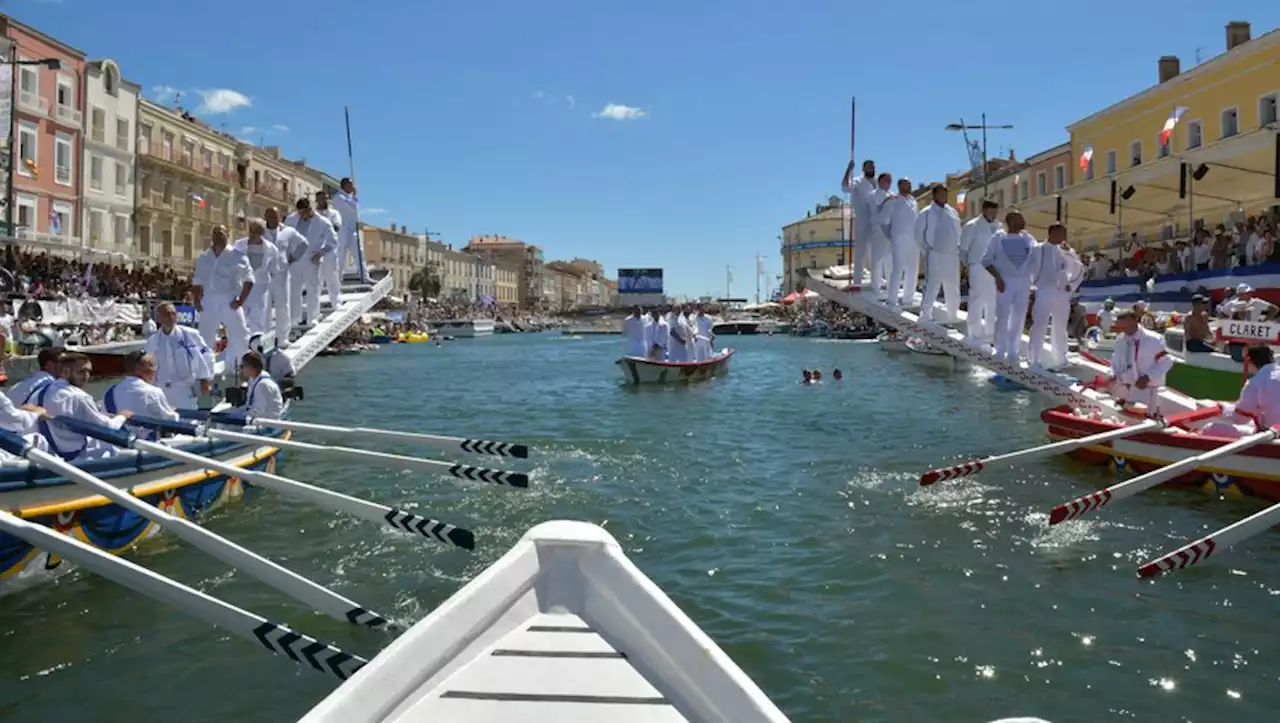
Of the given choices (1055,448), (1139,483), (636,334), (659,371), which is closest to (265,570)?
(1139,483)

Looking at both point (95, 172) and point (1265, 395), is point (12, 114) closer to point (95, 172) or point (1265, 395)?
point (95, 172)

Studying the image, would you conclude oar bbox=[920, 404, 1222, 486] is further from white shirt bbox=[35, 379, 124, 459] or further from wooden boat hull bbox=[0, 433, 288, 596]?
white shirt bbox=[35, 379, 124, 459]

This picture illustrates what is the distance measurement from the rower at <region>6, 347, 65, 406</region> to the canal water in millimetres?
1671

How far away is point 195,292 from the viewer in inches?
480

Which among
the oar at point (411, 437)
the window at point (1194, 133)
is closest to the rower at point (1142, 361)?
the oar at point (411, 437)

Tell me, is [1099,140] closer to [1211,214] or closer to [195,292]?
[1211,214]

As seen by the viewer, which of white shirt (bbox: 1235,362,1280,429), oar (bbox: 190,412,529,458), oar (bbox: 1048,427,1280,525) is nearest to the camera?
oar (bbox: 1048,427,1280,525)

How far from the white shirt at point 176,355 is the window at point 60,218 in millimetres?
41815

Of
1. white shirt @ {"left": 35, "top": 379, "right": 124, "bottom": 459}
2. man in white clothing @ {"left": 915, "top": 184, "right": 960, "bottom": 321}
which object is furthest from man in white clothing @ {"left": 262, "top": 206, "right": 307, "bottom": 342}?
man in white clothing @ {"left": 915, "top": 184, "right": 960, "bottom": 321}

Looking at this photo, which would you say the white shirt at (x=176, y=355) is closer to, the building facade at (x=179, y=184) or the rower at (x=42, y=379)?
the rower at (x=42, y=379)

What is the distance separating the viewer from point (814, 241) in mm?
119312

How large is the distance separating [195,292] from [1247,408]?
12808 mm

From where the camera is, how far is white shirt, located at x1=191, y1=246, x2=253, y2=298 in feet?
40.2

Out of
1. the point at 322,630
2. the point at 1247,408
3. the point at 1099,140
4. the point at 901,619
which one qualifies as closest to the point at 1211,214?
the point at 1099,140
